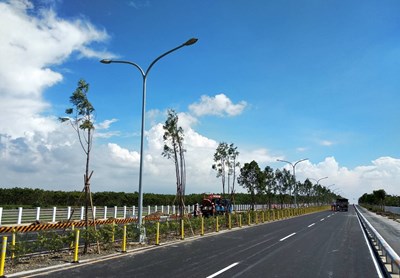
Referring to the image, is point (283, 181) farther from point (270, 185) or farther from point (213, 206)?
point (213, 206)

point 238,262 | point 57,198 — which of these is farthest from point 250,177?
point 238,262

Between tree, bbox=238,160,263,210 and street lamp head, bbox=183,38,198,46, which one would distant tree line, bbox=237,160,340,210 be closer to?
tree, bbox=238,160,263,210

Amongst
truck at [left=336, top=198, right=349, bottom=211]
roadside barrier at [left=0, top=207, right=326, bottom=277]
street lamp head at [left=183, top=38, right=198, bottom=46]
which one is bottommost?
roadside barrier at [left=0, top=207, right=326, bottom=277]

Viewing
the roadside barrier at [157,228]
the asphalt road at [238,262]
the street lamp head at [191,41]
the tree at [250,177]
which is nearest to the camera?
the asphalt road at [238,262]

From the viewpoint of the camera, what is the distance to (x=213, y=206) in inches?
1623

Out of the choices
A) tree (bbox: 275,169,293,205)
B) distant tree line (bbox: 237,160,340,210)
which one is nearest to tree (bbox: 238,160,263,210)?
distant tree line (bbox: 237,160,340,210)

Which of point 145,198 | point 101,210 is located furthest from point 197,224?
point 145,198

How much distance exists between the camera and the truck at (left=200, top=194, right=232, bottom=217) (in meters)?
40.6

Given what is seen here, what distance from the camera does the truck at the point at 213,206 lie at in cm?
4062

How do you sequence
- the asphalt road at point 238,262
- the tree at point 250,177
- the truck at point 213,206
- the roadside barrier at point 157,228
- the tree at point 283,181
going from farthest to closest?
the tree at point 283,181, the tree at point 250,177, the truck at point 213,206, the roadside barrier at point 157,228, the asphalt road at point 238,262

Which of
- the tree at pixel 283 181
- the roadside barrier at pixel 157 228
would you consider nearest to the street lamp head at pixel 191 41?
the roadside barrier at pixel 157 228

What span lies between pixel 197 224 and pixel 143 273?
44.6 ft

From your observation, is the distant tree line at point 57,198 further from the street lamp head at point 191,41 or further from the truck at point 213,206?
the street lamp head at point 191,41

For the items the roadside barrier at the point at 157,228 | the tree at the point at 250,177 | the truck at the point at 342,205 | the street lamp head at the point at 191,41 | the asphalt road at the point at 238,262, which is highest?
the street lamp head at the point at 191,41
